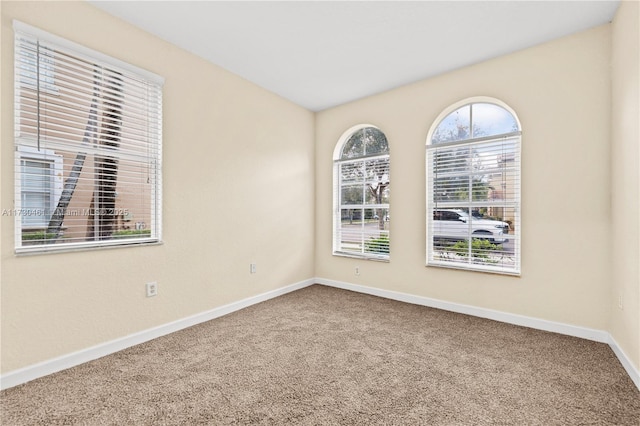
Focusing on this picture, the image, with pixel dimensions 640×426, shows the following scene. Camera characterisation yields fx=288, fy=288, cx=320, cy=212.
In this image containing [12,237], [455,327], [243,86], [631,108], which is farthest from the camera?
[243,86]

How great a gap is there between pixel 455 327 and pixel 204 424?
2.32 metres

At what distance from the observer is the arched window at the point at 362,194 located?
3955 mm

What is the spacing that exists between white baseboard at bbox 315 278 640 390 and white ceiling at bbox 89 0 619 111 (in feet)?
8.61

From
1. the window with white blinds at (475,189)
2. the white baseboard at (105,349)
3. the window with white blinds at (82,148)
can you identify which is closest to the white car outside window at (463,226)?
the window with white blinds at (475,189)

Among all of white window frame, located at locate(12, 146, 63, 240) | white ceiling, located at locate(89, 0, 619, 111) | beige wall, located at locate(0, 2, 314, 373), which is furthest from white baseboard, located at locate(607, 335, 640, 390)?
white window frame, located at locate(12, 146, 63, 240)

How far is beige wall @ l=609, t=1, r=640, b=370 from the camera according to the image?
6.30 ft

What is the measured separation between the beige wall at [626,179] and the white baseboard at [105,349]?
3.37 metres

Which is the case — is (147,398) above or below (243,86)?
below

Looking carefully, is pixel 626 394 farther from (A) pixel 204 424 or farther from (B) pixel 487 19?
(B) pixel 487 19

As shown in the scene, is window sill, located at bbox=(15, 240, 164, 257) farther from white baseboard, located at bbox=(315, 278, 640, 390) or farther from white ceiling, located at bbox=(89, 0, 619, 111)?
white baseboard, located at bbox=(315, 278, 640, 390)

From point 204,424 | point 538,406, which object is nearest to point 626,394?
point 538,406

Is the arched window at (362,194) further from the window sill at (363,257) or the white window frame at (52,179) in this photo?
the white window frame at (52,179)

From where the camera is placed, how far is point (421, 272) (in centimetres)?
351

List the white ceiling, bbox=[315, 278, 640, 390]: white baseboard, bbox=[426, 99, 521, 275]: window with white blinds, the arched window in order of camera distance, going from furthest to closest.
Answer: the arched window → bbox=[426, 99, 521, 275]: window with white blinds → the white ceiling → bbox=[315, 278, 640, 390]: white baseboard
